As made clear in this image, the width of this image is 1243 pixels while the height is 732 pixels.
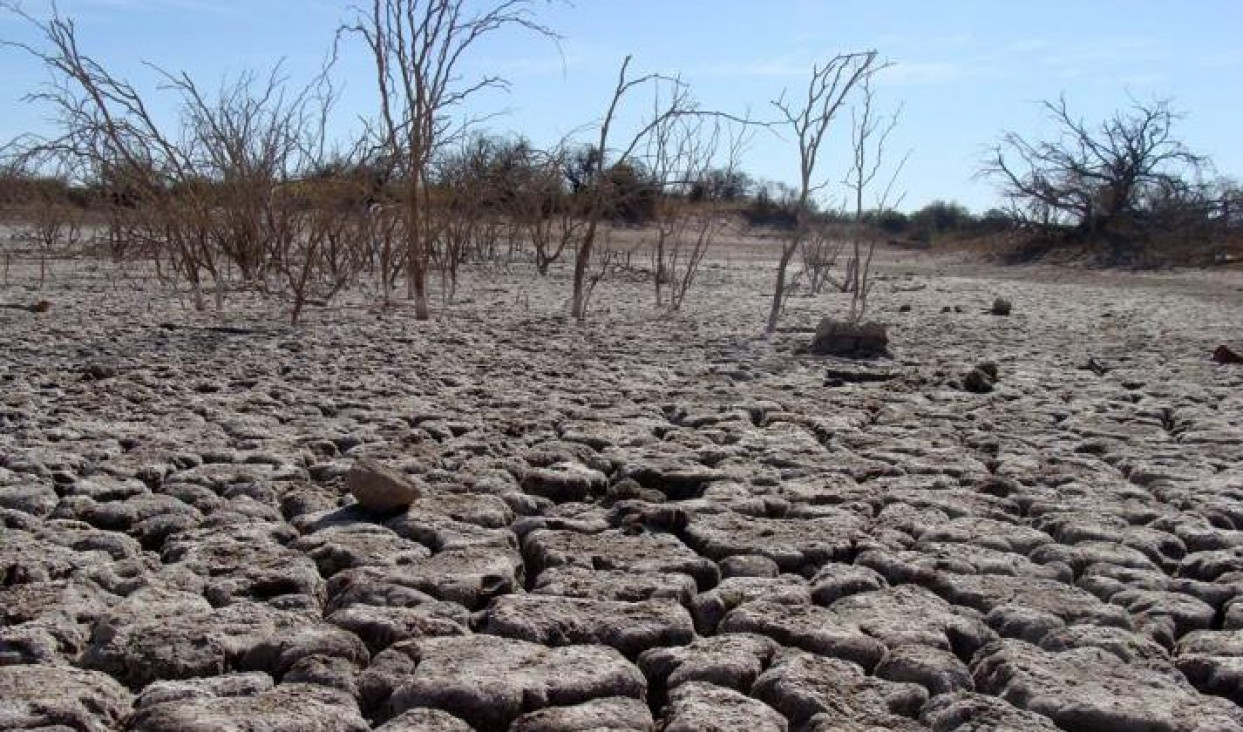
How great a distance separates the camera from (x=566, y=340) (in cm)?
923

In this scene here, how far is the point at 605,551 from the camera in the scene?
367 cm

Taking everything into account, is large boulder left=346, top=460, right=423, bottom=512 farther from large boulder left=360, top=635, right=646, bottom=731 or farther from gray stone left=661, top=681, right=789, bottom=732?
gray stone left=661, top=681, right=789, bottom=732

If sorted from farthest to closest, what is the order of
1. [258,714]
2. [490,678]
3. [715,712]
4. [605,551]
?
[605,551] < [490,678] < [715,712] < [258,714]

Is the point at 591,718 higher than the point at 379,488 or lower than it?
lower

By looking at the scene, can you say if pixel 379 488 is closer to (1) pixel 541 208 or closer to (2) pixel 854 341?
(2) pixel 854 341

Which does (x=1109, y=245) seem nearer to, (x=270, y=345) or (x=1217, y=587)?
(x=270, y=345)

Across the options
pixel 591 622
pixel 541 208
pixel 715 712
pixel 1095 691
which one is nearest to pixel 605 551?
pixel 591 622

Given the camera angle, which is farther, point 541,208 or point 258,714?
point 541,208

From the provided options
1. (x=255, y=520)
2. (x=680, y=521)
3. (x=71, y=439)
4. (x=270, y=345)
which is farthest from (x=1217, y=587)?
(x=270, y=345)

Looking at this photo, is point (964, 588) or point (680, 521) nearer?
point (964, 588)

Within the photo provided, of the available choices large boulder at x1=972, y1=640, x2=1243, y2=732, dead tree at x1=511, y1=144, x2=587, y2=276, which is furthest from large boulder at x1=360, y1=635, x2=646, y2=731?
dead tree at x1=511, y1=144, x2=587, y2=276

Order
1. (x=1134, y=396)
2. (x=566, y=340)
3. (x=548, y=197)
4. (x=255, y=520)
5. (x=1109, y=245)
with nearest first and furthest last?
(x=255, y=520), (x=1134, y=396), (x=566, y=340), (x=548, y=197), (x=1109, y=245)

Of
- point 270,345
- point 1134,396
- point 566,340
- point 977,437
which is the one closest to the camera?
point 977,437

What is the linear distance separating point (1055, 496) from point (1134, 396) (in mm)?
3001
